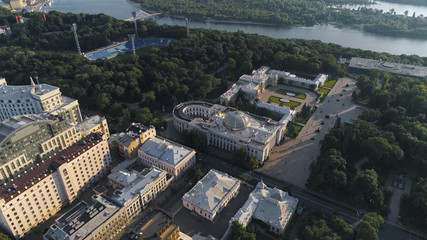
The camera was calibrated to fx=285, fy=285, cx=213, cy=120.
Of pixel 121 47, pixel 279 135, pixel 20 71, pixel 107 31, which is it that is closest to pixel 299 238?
pixel 279 135

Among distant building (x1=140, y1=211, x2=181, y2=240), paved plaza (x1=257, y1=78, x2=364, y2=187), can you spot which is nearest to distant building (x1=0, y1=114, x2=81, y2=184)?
distant building (x1=140, y1=211, x2=181, y2=240)

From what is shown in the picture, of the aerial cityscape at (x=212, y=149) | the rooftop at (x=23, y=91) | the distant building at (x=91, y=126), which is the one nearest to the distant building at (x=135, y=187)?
the aerial cityscape at (x=212, y=149)

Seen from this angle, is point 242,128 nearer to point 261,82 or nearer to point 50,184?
point 261,82

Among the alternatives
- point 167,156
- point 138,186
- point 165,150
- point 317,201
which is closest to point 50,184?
point 138,186

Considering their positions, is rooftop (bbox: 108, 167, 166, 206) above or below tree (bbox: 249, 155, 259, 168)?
above

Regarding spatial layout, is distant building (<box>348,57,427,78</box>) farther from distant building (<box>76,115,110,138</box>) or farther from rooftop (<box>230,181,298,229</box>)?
distant building (<box>76,115,110,138</box>)

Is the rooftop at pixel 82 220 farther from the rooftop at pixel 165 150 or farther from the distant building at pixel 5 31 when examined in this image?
the distant building at pixel 5 31
